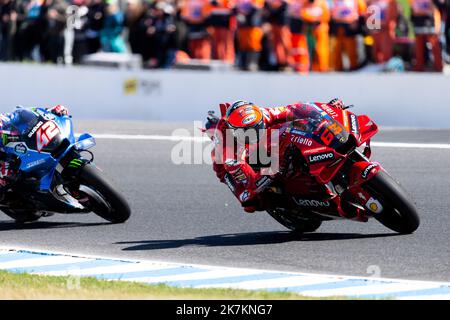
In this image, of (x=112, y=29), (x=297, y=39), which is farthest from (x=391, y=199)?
(x=112, y=29)

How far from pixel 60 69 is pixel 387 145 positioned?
6.57m

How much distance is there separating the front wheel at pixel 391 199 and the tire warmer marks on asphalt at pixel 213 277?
1125 mm

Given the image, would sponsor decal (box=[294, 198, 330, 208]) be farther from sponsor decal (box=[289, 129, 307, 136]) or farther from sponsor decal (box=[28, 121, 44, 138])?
sponsor decal (box=[28, 121, 44, 138])

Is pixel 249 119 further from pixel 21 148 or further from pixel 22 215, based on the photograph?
pixel 22 215

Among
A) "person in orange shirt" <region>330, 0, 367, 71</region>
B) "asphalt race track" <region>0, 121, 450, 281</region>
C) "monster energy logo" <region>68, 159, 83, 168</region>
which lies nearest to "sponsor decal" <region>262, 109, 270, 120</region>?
"asphalt race track" <region>0, 121, 450, 281</region>

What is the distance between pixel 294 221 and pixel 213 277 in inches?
69.7

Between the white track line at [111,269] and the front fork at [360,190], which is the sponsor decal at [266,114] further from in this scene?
the white track line at [111,269]

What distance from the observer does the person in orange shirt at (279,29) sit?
66.0ft

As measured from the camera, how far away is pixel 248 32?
2077 centimetres

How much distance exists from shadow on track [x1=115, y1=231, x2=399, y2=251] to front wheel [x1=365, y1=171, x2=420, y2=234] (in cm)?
38

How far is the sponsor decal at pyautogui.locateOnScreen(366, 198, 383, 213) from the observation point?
9.66 m

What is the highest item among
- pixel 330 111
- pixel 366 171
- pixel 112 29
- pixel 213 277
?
pixel 112 29

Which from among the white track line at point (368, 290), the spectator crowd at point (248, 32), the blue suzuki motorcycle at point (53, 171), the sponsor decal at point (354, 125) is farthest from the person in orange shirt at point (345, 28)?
the white track line at point (368, 290)

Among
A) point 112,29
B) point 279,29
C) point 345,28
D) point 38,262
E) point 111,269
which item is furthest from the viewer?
point 112,29
